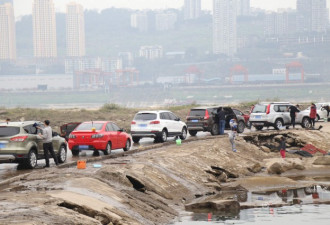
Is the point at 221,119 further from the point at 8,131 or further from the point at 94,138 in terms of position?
the point at 8,131

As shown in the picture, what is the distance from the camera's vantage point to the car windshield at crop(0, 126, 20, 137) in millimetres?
21781

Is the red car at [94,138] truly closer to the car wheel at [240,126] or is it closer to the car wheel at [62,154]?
the car wheel at [62,154]

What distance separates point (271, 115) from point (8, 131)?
22.6 meters

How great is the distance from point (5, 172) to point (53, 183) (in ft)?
16.2

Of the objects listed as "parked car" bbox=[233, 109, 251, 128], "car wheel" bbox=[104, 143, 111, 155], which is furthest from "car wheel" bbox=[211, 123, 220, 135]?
"car wheel" bbox=[104, 143, 111, 155]

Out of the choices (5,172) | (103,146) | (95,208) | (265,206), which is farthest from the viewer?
(103,146)

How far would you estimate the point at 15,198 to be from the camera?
14727mm

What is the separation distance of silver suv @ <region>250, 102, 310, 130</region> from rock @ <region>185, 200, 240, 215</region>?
2331 cm

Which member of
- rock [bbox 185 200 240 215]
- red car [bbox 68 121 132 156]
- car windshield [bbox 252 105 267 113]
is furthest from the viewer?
car windshield [bbox 252 105 267 113]

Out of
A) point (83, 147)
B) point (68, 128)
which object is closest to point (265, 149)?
point (68, 128)

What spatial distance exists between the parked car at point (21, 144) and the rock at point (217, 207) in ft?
19.7

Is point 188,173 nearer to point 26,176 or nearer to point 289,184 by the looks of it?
point 289,184

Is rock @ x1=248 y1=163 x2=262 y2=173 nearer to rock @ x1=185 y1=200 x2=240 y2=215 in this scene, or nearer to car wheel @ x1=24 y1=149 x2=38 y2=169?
car wheel @ x1=24 y1=149 x2=38 y2=169

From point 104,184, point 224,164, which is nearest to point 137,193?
point 104,184
